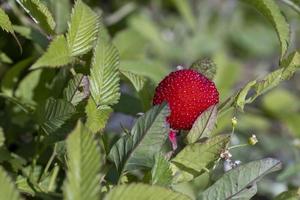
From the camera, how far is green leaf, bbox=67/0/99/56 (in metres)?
0.81

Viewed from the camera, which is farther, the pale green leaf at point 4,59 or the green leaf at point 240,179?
the pale green leaf at point 4,59

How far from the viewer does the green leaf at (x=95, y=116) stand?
2.50 ft

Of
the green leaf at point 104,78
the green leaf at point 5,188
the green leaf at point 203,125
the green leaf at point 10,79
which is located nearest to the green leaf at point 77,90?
the green leaf at point 104,78

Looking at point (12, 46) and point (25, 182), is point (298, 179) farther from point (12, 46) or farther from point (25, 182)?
point (25, 182)

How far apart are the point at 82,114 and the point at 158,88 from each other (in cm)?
9

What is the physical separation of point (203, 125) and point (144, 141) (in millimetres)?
86

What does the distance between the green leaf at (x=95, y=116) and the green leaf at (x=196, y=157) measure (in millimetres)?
85

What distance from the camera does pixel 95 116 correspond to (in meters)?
0.77

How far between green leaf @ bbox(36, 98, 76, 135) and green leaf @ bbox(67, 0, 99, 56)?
60 mm

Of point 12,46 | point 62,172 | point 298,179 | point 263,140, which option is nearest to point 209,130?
point 62,172

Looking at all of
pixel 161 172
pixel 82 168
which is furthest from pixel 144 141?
pixel 82 168

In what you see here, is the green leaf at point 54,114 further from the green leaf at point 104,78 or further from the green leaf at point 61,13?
the green leaf at point 61,13

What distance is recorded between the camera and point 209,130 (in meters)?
0.79

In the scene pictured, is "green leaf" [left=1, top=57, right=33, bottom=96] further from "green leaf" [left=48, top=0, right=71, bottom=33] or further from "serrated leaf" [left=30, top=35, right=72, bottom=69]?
"serrated leaf" [left=30, top=35, right=72, bottom=69]
